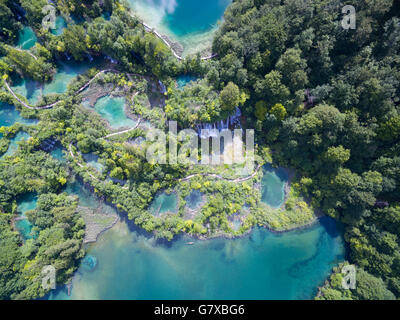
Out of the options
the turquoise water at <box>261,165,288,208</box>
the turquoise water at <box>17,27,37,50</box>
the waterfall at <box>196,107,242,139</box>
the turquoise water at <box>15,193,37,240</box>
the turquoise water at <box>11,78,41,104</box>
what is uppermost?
the turquoise water at <box>17,27,37,50</box>

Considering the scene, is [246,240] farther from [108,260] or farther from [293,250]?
[108,260]

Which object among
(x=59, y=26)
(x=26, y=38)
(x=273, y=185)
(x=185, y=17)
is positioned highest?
(x=185, y=17)

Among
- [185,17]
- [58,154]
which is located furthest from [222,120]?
[58,154]

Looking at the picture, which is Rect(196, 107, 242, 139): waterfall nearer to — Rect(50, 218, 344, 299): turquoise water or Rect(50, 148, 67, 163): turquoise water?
Rect(50, 218, 344, 299): turquoise water

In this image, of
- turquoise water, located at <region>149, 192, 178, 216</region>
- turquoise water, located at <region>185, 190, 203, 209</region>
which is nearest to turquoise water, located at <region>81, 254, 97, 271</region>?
turquoise water, located at <region>149, 192, 178, 216</region>

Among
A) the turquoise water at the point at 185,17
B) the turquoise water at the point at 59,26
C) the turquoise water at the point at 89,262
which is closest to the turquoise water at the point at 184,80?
the turquoise water at the point at 185,17

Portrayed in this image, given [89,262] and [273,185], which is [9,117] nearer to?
[89,262]
